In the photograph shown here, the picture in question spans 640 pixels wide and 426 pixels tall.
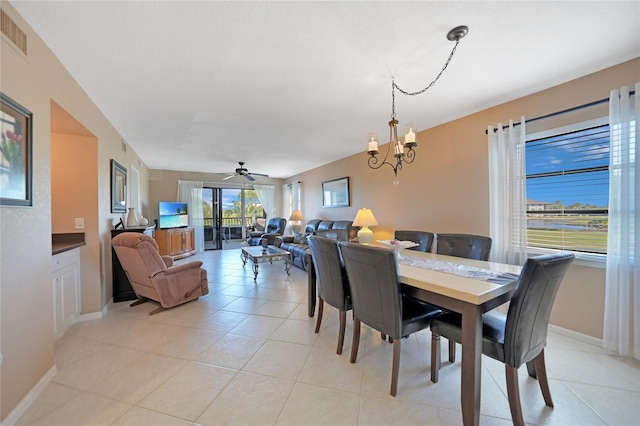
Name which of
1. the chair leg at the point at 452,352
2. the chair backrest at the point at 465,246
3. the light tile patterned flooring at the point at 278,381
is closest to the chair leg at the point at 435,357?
the light tile patterned flooring at the point at 278,381

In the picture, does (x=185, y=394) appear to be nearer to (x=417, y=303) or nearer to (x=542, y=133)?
(x=417, y=303)

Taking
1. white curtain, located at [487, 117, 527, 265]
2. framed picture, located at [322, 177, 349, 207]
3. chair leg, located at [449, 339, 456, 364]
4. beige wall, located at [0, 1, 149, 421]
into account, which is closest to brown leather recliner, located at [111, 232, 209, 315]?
beige wall, located at [0, 1, 149, 421]

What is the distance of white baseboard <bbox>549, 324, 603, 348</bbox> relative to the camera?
2150mm

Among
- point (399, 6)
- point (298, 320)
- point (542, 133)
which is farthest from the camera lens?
point (298, 320)

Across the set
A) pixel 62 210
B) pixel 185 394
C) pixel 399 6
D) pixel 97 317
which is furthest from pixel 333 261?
pixel 62 210

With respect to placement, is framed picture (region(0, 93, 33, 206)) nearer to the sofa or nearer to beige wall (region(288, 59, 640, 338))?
the sofa

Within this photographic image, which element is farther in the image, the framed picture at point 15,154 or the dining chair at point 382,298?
the dining chair at point 382,298

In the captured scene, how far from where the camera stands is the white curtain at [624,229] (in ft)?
6.29

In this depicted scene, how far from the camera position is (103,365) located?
6.25ft

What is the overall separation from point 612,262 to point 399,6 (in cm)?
268

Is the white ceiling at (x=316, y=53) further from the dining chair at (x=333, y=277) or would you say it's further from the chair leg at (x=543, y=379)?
the chair leg at (x=543, y=379)

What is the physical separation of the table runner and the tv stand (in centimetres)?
594

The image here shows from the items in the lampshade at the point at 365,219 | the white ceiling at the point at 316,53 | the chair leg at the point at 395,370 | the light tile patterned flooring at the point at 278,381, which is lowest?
the light tile patterned flooring at the point at 278,381

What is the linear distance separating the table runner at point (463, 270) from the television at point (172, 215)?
6.51 meters
